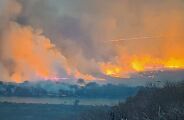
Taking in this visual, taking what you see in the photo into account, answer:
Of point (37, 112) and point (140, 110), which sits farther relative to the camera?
point (37, 112)

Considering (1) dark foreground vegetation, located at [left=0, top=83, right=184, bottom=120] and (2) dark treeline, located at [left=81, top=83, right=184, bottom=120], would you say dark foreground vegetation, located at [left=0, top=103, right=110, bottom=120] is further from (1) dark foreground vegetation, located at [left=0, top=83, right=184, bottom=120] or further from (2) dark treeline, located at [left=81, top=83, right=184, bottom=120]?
(2) dark treeline, located at [left=81, top=83, right=184, bottom=120]

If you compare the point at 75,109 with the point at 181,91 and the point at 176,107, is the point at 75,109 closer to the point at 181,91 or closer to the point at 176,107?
the point at 181,91

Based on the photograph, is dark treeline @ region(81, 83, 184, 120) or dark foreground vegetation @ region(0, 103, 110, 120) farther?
dark foreground vegetation @ region(0, 103, 110, 120)

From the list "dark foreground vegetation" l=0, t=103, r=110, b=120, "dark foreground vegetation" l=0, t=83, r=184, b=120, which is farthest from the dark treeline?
"dark foreground vegetation" l=0, t=103, r=110, b=120

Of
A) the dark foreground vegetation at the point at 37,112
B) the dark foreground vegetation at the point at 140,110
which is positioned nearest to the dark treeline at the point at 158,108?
the dark foreground vegetation at the point at 140,110

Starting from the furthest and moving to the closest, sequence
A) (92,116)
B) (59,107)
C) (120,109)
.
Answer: (59,107)
(92,116)
(120,109)

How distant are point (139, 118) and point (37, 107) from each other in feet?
233

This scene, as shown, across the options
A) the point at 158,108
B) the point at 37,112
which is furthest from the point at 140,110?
the point at 37,112

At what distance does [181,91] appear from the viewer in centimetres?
7569

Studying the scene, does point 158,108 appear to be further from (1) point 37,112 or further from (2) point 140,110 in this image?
(1) point 37,112

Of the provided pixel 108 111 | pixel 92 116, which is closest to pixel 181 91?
pixel 108 111

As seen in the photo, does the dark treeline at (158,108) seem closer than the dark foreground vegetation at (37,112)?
Yes

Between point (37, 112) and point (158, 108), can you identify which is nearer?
point (158, 108)

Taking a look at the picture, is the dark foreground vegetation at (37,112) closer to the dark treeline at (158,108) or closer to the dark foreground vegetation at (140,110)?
the dark foreground vegetation at (140,110)
